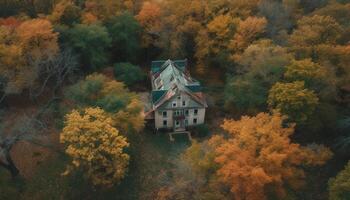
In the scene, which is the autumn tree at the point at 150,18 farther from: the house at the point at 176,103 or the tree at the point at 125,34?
the house at the point at 176,103

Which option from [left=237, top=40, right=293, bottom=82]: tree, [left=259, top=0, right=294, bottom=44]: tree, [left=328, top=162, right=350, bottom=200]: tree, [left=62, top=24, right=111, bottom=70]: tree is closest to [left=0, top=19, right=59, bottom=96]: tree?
[left=62, top=24, right=111, bottom=70]: tree

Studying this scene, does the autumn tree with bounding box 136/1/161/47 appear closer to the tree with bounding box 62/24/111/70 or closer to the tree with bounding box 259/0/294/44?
the tree with bounding box 62/24/111/70

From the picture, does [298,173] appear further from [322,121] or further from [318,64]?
[318,64]

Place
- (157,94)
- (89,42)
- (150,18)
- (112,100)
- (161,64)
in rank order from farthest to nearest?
(150,18) < (161,64) < (89,42) < (157,94) < (112,100)

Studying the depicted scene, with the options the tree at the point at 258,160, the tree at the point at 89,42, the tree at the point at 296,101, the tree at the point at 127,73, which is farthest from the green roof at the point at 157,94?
the tree at the point at 258,160

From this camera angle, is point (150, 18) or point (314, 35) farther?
point (150, 18)

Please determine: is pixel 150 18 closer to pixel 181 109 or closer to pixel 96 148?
pixel 181 109

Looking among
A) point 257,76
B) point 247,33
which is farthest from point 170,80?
point 247,33
